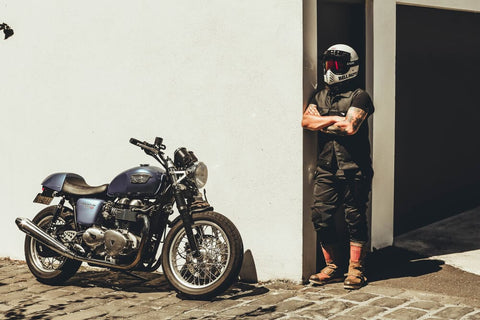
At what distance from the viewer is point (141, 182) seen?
6.85m

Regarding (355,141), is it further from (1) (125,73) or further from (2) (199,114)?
(1) (125,73)

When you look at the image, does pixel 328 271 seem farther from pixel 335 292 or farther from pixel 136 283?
pixel 136 283

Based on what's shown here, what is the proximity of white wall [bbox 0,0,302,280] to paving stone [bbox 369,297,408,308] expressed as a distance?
928 mm

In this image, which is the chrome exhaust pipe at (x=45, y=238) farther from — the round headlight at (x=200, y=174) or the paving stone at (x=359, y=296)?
the paving stone at (x=359, y=296)

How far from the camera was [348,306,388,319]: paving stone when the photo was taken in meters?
6.03

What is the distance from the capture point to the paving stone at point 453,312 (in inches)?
233

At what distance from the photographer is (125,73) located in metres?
7.89

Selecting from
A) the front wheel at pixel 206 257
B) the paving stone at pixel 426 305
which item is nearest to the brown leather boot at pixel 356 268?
the paving stone at pixel 426 305

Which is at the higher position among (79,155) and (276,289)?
(79,155)

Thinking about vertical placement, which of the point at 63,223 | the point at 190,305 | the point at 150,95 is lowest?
the point at 190,305

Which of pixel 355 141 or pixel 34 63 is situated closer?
pixel 355 141

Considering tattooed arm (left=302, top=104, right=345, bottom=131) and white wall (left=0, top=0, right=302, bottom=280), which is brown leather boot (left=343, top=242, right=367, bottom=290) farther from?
tattooed arm (left=302, top=104, right=345, bottom=131)

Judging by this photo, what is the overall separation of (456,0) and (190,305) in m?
4.95

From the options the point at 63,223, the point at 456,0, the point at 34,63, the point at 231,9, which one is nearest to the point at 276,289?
the point at 63,223
